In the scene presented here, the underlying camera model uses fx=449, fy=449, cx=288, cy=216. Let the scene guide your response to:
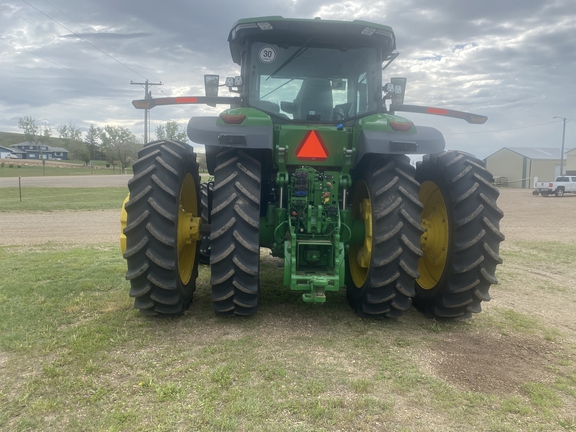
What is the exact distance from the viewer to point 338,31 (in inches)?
181

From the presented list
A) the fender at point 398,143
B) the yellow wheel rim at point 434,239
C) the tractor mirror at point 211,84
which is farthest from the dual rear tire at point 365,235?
the tractor mirror at point 211,84

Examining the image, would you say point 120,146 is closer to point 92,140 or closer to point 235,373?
point 92,140

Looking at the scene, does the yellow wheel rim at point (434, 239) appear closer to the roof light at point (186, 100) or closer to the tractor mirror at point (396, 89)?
the tractor mirror at point (396, 89)

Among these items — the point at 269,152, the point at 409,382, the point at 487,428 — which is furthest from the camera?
the point at 269,152

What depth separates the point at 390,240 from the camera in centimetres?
409

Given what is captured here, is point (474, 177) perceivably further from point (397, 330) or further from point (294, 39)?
point (294, 39)

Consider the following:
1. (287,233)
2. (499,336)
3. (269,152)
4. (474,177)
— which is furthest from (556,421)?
(269,152)

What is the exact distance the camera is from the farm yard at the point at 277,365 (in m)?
2.74

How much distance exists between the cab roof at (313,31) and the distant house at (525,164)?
53.6 meters

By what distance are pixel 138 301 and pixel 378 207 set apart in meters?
2.42

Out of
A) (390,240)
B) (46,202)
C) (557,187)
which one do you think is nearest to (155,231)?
(390,240)

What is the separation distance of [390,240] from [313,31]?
227 cm

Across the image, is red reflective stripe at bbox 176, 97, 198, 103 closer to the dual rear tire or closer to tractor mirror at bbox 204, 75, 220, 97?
tractor mirror at bbox 204, 75, 220, 97

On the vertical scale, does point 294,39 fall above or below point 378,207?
above
